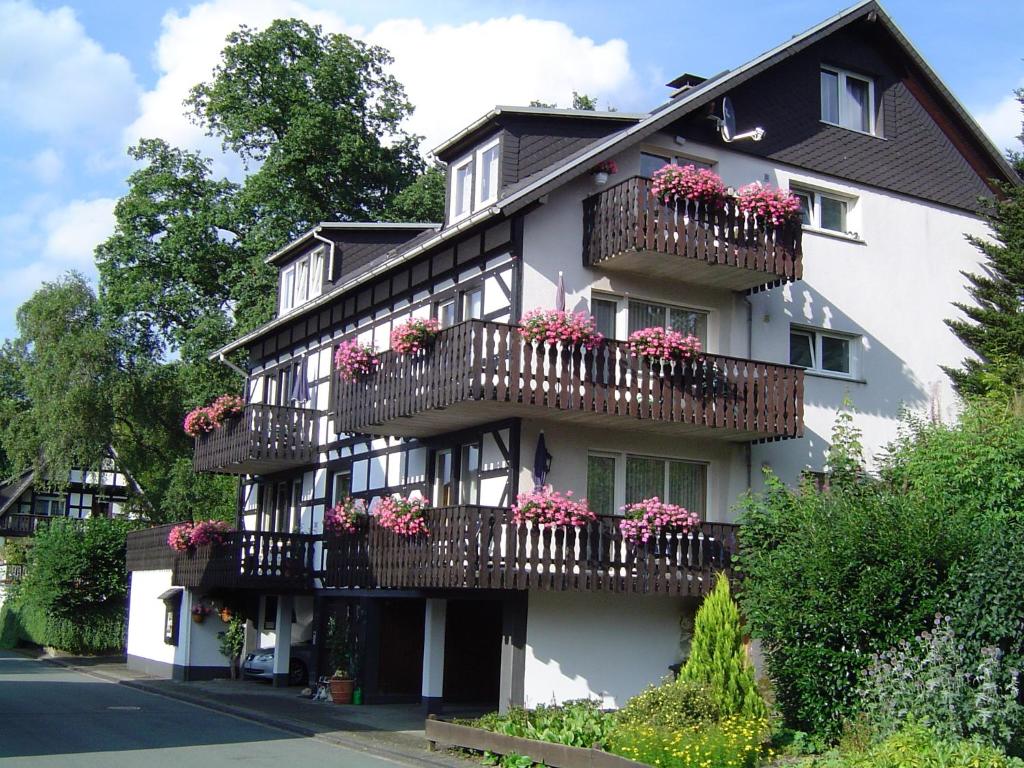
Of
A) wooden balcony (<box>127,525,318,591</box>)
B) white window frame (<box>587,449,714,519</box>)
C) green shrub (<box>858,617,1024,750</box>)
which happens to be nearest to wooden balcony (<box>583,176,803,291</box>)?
white window frame (<box>587,449,714,519</box>)

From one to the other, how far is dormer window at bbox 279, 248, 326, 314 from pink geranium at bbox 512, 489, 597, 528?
12.6 meters

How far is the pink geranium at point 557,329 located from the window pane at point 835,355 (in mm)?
6361

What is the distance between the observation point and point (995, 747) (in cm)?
1359

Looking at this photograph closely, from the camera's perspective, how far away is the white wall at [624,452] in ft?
66.7

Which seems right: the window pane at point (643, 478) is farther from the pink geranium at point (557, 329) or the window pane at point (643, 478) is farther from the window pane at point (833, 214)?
the window pane at point (833, 214)

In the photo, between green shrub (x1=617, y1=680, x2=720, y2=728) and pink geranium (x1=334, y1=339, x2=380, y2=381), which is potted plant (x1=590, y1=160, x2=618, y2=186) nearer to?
pink geranium (x1=334, y1=339, x2=380, y2=381)

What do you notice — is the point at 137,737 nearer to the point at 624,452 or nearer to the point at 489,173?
the point at 624,452

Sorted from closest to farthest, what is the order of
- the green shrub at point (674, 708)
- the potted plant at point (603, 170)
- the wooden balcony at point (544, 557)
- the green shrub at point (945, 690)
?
the green shrub at point (945, 690), the green shrub at point (674, 708), the wooden balcony at point (544, 557), the potted plant at point (603, 170)

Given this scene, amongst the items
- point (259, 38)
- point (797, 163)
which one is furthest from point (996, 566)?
point (259, 38)

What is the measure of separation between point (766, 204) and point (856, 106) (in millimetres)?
5381

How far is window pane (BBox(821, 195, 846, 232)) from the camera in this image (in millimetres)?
24109

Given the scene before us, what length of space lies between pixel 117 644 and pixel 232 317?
39.1 feet

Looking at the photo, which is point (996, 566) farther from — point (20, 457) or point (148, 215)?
point (20, 457)

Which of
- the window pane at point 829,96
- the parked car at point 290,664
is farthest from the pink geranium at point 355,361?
the window pane at point 829,96
